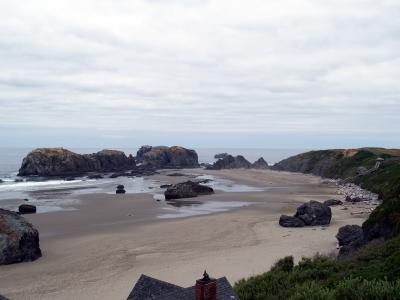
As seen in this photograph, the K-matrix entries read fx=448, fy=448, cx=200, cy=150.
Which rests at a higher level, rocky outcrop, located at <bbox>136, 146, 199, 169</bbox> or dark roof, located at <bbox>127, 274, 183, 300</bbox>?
rocky outcrop, located at <bbox>136, 146, 199, 169</bbox>

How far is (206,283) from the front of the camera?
1357 cm

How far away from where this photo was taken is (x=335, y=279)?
18.0 meters

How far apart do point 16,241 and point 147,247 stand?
324 inches

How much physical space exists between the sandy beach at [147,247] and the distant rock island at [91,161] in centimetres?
5339

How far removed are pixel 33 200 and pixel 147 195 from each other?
14.3 metres

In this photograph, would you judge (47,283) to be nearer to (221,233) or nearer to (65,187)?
(221,233)

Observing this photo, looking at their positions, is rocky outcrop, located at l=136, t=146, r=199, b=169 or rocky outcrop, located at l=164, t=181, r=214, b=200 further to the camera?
rocky outcrop, located at l=136, t=146, r=199, b=169

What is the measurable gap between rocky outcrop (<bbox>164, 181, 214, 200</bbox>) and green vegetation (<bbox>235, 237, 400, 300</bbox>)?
35.5 m

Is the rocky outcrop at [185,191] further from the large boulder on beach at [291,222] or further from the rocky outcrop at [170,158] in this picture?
the rocky outcrop at [170,158]

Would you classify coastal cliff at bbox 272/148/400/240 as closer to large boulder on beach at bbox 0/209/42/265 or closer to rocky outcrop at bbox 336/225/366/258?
rocky outcrop at bbox 336/225/366/258

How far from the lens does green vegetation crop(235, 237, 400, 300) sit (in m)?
15.1

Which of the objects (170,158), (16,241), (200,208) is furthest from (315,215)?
(170,158)

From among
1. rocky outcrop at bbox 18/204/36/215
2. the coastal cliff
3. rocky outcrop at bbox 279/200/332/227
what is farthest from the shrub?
rocky outcrop at bbox 18/204/36/215

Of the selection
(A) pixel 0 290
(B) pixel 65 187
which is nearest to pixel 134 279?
(A) pixel 0 290
